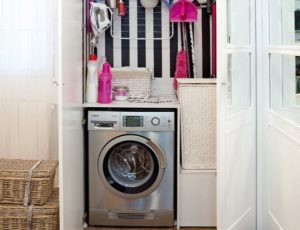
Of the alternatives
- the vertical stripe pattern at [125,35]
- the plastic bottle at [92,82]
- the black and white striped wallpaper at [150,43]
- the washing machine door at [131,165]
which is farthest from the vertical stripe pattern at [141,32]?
the washing machine door at [131,165]

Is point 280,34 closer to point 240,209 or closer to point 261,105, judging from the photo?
point 261,105

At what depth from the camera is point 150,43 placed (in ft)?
13.5

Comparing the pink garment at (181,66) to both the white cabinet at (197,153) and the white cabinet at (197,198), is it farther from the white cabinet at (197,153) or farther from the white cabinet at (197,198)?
the white cabinet at (197,198)

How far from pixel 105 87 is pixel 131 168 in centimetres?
69

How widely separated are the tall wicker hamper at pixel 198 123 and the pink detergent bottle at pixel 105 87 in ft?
1.88

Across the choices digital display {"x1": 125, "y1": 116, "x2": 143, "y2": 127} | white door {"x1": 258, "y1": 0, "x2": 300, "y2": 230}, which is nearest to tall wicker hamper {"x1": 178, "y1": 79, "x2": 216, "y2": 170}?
digital display {"x1": 125, "y1": 116, "x2": 143, "y2": 127}

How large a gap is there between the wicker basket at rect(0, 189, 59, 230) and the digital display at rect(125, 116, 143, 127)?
84 centimetres

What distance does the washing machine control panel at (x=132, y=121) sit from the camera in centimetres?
345

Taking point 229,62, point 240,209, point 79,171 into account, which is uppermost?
point 229,62

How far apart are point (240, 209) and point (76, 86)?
1.44m

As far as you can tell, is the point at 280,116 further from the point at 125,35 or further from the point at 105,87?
the point at 125,35

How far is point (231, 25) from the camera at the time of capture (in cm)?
290

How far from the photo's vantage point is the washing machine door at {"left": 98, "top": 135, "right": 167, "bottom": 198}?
346cm

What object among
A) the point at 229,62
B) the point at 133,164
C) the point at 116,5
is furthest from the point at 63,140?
the point at 116,5
